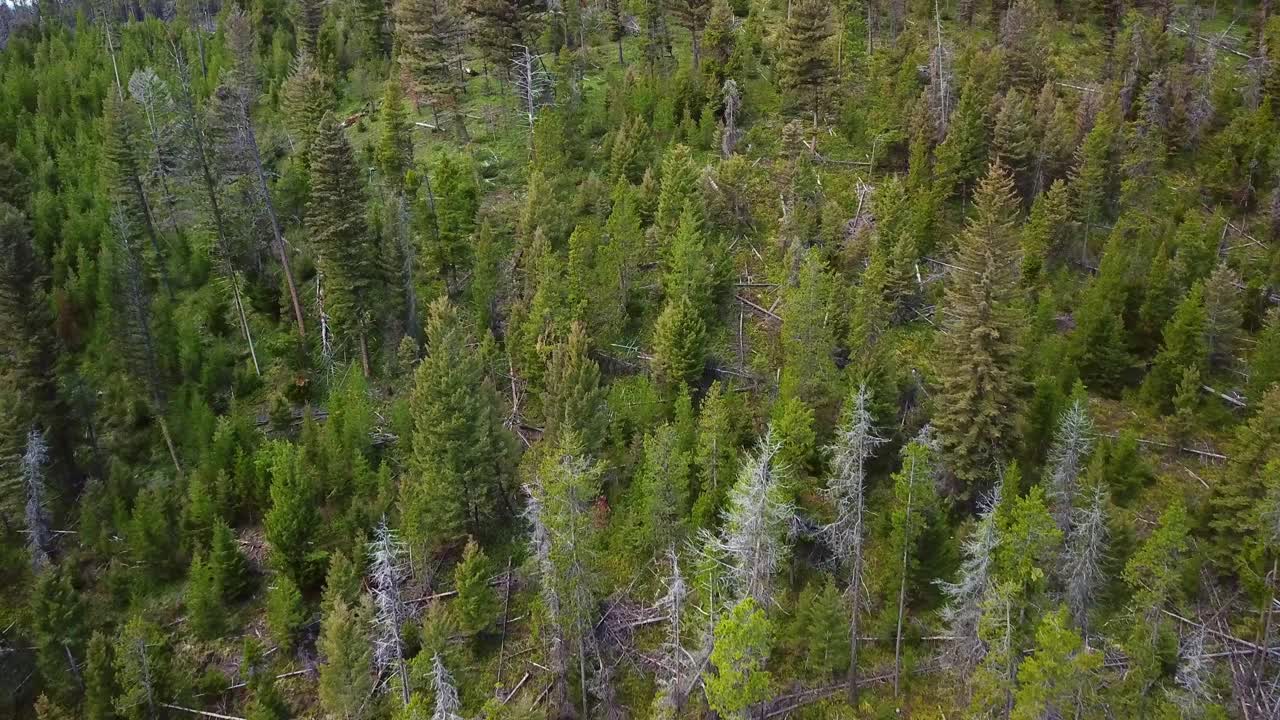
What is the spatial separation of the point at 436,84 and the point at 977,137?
38715 mm

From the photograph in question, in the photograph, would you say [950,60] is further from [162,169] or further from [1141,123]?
[162,169]

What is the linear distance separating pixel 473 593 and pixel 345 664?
5.48m

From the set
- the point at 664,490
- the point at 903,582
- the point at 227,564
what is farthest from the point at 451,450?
the point at 903,582

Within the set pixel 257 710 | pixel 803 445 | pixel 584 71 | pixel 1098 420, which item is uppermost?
pixel 584 71

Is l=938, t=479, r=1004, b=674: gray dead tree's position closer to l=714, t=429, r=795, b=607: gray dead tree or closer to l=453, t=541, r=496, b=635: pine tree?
l=714, t=429, r=795, b=607: gray dead tree

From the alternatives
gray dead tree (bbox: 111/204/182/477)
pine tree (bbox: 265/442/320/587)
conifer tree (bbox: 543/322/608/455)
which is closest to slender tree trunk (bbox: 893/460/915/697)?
conifer tree (bbox: 543/322/608/455)

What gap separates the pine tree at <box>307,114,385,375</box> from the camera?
44.8 meters

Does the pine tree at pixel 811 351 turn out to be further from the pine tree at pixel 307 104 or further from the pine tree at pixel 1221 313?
the pine tree at pixel 307 104

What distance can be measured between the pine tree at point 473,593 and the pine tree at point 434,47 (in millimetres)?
40306

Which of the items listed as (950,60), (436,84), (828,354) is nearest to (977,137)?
(950,60)

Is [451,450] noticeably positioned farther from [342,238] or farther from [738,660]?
[342,238]

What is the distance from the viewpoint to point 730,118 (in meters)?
57.2

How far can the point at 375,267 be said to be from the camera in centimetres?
4722

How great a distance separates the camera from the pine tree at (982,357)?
31812mm
